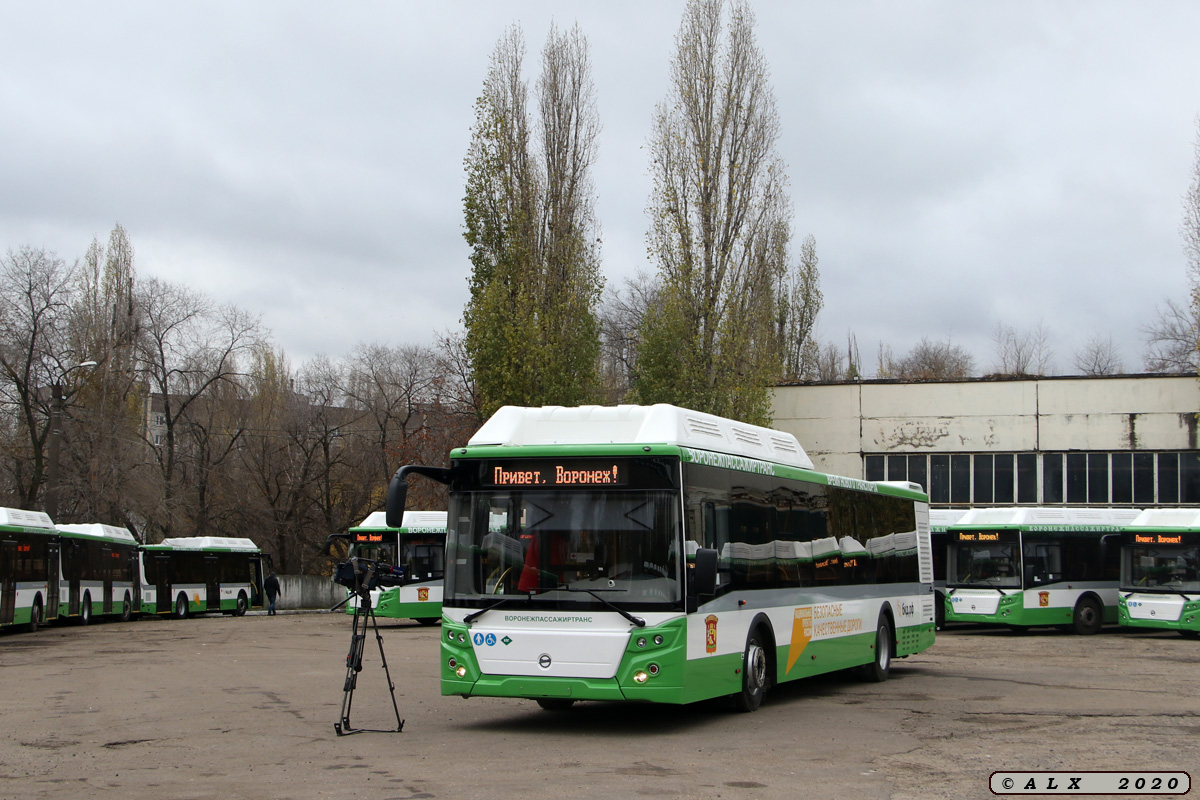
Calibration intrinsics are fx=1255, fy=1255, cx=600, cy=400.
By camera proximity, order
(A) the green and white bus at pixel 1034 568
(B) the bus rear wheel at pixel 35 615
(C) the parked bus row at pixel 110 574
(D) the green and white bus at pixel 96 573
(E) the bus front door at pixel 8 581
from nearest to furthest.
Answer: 1. (A) the green and white bus at pixel 1034 568
2. (E) the bus front door at pixel 8 581
3. (C) the parked bus row at pixel 110 574
4. (B) the bus rear wheel at pixel 35 615
5. (D) the green and white bus at pixel 96 573

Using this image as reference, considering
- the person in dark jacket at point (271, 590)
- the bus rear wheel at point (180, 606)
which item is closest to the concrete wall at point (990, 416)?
the person in dark jacket at point (271, 590)

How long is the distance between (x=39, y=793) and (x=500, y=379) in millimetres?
29292

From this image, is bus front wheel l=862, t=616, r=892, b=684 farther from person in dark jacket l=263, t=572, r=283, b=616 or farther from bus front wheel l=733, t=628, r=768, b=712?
person in dark jacket l=263, t=572, r=283, b=616

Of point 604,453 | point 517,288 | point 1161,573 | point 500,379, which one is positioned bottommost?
point 1161,573

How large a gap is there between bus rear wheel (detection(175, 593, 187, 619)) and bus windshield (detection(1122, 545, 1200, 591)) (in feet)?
102

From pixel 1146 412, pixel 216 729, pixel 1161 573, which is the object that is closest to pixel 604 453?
pixel 216 729

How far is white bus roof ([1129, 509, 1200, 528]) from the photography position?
2777 cm

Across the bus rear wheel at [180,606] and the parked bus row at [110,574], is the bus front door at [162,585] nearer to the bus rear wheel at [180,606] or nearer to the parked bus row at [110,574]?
the parked bus row at [110,574]

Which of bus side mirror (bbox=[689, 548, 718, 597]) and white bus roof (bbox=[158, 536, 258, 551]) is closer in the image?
bus side mirror (bbox=[689, 548, 718, 597])

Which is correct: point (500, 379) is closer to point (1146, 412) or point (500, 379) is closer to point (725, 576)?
point (1146, 412)

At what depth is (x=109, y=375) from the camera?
4922 centimetres

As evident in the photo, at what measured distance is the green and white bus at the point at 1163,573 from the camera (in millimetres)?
27391

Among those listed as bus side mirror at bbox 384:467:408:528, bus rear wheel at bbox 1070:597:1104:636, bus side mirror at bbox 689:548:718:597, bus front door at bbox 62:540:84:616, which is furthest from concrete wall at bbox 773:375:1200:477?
bus side mirror at bbox 384:467:408:528

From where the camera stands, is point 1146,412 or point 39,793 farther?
point 1146,412
